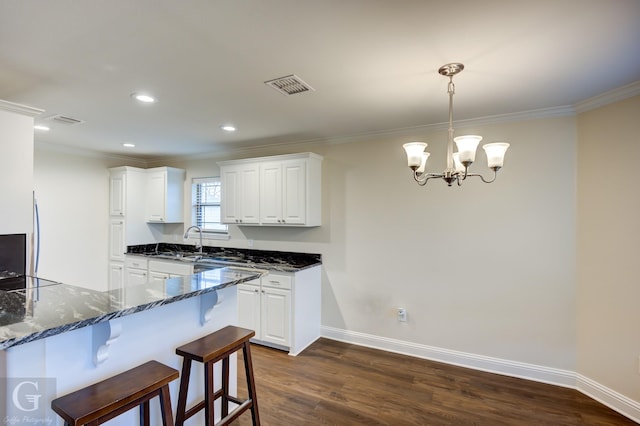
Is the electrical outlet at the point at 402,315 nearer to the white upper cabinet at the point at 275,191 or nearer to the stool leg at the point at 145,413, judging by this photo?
the white upper cabinet at the point at 275,191

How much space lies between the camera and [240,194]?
4199mm

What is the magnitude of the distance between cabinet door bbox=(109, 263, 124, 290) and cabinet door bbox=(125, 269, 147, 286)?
16 cm

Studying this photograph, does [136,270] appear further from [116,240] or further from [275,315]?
[275,315]

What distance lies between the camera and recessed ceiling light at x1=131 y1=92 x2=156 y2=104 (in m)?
2.54

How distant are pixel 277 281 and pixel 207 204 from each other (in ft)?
7.24

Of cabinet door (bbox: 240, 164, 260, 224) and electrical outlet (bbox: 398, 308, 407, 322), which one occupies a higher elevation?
cabinet door (bbox: 240, 164, 260, 224)

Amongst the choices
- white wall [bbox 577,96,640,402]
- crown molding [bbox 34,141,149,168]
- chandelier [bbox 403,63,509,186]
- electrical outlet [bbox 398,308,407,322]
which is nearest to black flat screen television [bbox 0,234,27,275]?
crown molding [bbox 34,141,149,168]

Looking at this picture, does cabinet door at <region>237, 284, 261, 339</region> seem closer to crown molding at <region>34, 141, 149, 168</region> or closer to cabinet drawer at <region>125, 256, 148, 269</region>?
cabinet drawer at <region>125, 256, 148, 269</region>

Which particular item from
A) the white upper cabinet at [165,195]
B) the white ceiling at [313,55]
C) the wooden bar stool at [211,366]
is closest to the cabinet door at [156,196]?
the white upper cabinet at [165,195]

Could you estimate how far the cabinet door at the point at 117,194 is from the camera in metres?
4.91

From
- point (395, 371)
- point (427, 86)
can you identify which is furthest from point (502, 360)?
point (427, 86)

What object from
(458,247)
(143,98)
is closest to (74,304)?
(143,98)

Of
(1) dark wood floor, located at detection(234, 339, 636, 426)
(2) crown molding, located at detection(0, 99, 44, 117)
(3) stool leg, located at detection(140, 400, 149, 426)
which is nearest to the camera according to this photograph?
(3) stool leg, located at detection(140, 400, 149, 426)

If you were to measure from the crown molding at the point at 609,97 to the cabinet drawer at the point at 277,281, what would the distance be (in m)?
3.19
